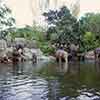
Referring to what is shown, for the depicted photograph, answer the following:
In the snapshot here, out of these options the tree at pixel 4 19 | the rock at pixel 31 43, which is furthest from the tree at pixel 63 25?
the tree at pixel 4 19

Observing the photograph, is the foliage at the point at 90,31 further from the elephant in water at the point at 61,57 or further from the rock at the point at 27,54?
the rock at the point at 27,54

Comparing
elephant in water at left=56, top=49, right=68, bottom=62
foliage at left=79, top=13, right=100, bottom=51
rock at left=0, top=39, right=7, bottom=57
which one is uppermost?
foliage at left=79, top=13, right=100, bottom=51

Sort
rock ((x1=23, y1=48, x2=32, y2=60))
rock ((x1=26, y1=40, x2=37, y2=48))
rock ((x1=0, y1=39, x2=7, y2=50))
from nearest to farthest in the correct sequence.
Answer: rock ((x1=23, y1=48, x2=32, y2=60)), rock ((x1=0, y1=39, x2=7, y2=50)), rock ((x1=26, y1=40, x2=37, y2=48))

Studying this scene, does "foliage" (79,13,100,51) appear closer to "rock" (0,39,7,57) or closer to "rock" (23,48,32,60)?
"rock" (23,48,32,60)

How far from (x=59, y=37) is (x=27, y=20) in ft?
36.1

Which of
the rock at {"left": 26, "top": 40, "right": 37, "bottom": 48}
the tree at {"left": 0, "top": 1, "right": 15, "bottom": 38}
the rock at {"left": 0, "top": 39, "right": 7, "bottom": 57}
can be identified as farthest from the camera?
the rock at {"left": 26, "top": 40, "right": 37, "bottom": 48}

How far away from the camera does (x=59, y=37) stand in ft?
87.8

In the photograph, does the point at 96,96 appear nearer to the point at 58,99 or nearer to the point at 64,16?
the point at 58,99

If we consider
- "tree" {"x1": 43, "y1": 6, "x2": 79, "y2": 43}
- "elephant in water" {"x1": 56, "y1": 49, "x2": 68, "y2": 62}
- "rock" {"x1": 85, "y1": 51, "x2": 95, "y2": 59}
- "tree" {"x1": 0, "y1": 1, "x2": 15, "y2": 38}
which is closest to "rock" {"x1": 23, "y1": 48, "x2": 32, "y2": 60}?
"elephant in water" {"x1": 56, "y1": 49, "x2": 68, "y2": 62}

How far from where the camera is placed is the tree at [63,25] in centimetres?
2680

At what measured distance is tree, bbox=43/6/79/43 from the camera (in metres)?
26.8

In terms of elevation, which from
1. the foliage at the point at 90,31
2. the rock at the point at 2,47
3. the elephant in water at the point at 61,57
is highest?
the foliage at the point at 90,31

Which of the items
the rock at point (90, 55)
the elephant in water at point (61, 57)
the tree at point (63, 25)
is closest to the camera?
the elephant in water at point (61, 57)

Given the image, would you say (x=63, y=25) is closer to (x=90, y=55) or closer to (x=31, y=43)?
(x=31, y=43)
